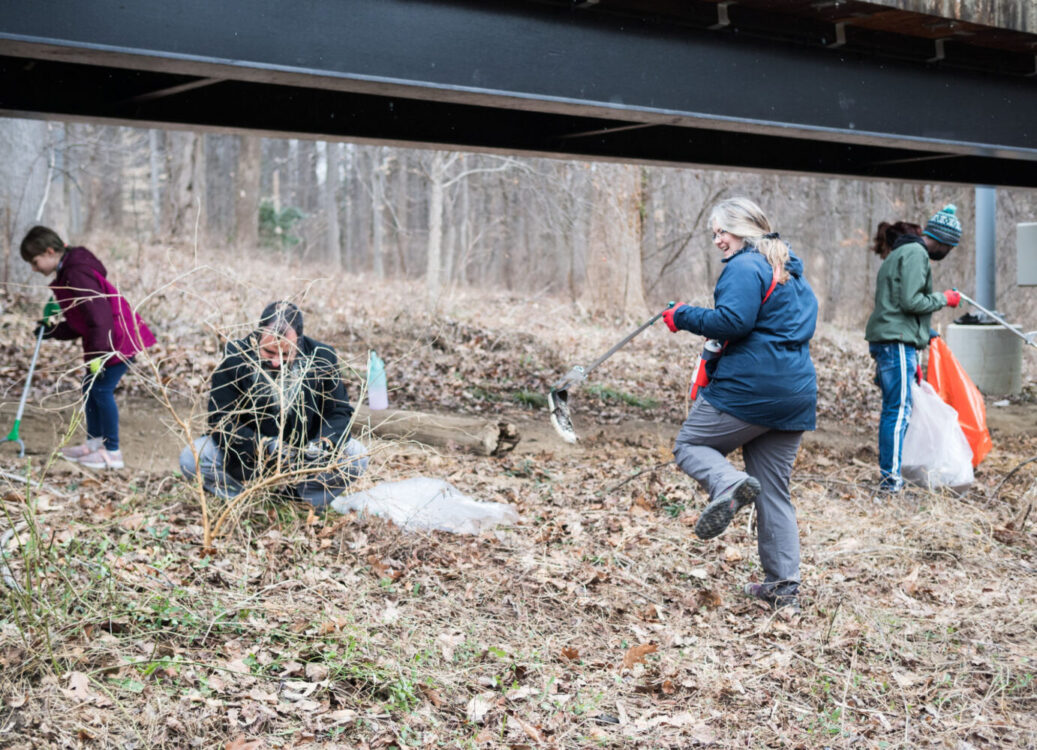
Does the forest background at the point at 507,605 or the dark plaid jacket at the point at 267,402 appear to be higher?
the dark plaid jacket at the point at 267,402

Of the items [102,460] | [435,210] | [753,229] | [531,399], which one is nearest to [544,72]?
[753,229]

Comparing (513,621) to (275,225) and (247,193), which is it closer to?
(247,193)

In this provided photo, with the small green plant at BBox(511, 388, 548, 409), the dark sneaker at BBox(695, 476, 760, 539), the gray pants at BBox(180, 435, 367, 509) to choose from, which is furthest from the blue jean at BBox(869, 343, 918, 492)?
the small green plant at BBox(511, 388, 548, 409)

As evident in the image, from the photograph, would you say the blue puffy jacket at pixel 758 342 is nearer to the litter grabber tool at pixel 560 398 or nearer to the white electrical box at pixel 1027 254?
the litter grabber tool at pixel 560 398

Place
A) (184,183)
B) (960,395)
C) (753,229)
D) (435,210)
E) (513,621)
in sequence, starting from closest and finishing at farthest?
1. (513,621)
2. (753,229)
3. (960,395)
4. (435,210)
5. (184,183)

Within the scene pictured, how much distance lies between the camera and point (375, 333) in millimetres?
13070

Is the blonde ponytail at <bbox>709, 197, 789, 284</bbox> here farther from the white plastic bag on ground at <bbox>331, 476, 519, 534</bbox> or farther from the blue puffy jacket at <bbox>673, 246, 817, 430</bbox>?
the white plastic bag on ground at <bbox>331, 476, 519, 534</bbox>

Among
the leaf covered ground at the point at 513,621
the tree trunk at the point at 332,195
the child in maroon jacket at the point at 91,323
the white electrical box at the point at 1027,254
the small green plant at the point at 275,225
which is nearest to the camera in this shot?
the leaf covered ground at the point at 513,621

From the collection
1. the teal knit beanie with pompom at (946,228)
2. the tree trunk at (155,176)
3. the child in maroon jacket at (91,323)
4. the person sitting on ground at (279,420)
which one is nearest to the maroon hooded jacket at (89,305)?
the child in maroon jacket at (91,323)

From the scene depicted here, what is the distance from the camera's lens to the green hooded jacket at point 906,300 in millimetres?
6863

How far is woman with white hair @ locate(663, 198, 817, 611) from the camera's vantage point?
4.54 meters

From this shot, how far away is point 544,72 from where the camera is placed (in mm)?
6086

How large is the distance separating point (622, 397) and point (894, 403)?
475cm

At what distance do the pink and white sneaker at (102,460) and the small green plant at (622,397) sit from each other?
5801mm
